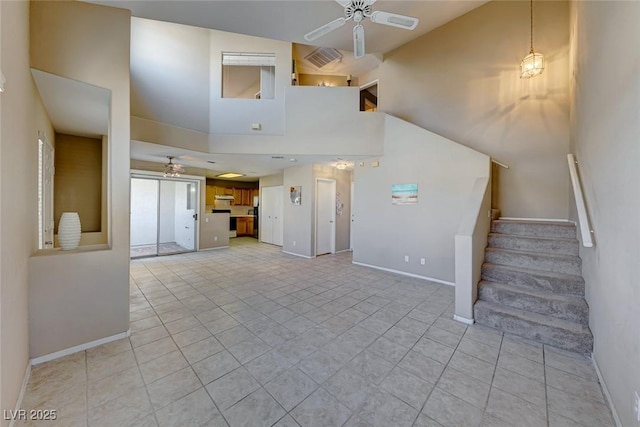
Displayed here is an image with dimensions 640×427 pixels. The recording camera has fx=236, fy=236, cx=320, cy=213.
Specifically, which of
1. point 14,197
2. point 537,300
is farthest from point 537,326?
point 14,197

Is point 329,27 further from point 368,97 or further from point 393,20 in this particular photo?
point 368,97

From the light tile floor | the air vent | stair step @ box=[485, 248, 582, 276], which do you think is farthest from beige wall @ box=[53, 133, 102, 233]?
stair step @ box=[485, 248, 582, 276]

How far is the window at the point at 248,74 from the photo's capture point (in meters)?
5.11

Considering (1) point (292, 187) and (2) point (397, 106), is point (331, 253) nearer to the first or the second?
(1) point (292, 187)

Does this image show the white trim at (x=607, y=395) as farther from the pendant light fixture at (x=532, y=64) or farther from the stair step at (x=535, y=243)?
the pendant light fixture at (x=532, y=64)

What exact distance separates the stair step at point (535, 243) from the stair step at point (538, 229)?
0.11 meters

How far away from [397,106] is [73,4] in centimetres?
547

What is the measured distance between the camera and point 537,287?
110 inches

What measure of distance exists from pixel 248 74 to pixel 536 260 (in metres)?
6.56

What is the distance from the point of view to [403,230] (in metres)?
4.78

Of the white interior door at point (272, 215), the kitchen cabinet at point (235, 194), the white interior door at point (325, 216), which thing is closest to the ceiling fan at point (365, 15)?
A: the white interior door at point (325, 216)

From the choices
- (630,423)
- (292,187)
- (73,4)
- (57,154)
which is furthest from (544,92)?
(57,154)

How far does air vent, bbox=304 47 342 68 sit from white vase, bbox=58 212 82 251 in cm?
656

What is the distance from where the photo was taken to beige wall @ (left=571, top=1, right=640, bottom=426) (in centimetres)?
141
